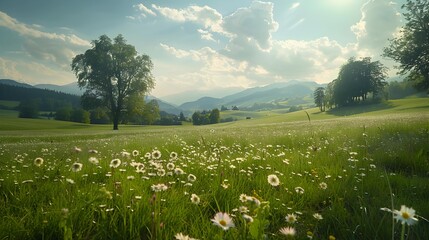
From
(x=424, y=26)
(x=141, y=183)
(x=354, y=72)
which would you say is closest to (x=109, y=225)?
(x=141, y=183)

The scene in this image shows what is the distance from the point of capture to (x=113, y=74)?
5178 cm

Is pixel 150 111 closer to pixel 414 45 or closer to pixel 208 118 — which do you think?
pixel 414 45

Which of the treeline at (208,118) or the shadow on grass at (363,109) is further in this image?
the treeline at (208,118)

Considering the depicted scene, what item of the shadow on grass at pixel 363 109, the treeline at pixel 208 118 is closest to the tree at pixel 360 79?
the shadow on grass at pixel 363 109

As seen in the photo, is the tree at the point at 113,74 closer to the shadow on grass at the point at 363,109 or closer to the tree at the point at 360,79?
the shadow on grass at the point at 363,109

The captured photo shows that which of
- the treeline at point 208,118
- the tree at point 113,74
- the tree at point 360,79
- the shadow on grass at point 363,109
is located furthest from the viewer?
the treeline at point 208,118

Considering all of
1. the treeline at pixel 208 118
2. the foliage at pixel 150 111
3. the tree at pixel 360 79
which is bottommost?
the treeline at pixel 208 118

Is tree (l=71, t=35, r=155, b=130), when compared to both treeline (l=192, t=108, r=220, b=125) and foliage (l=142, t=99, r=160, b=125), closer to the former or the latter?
foliage (l=142, t=99, r=160, b=125)

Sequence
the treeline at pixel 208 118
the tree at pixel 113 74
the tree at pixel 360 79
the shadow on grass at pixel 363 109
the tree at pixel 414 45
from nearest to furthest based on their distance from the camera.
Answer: the tree at pixel 414 45 → the tree at pixel 113 74 → the shadow on grass at pixel 363 109 → the tree at pixel 360 79 → the treeline at pixel 208 118

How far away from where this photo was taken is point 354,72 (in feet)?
280

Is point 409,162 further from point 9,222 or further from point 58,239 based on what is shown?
point 9,222

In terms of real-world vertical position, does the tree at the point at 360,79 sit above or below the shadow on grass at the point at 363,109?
above

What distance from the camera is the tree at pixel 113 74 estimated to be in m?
49.6

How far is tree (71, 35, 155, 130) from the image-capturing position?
4959 centimetres
